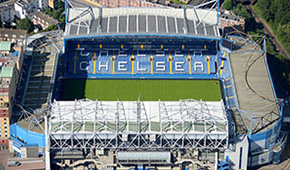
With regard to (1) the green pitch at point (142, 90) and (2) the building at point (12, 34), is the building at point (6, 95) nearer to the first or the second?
(1) the green pitch at point (142, 90)

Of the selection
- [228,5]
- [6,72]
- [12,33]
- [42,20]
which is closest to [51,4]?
[42,20]

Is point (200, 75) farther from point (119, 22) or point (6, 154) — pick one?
point (6, 154)

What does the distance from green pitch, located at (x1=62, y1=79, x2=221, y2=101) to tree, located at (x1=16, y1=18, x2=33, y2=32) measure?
33.5m

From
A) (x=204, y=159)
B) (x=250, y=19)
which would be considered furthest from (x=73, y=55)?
(x=250, y=19)

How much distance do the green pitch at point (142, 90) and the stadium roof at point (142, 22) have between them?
11442 millimetres

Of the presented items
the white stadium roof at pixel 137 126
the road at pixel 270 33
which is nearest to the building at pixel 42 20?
the white stadium roof at pixel 137 126

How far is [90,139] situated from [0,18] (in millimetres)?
67420

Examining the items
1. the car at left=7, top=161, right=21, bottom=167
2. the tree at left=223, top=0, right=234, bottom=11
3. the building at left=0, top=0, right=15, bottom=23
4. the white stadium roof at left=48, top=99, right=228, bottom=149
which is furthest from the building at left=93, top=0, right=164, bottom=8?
the car at left=7, top=161, right=21, bottom=167

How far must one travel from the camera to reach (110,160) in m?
132

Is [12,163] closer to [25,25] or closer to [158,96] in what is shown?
[158,96]

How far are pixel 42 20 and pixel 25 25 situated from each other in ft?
16.6

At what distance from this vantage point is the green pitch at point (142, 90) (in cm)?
14912

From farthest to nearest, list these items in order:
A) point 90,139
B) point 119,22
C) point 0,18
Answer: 1. point 0,18
2. point 119,22
3. point 90,139

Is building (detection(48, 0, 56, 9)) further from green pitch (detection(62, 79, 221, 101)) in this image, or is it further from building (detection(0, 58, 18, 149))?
building (detection(0, 58, 18, 149))
